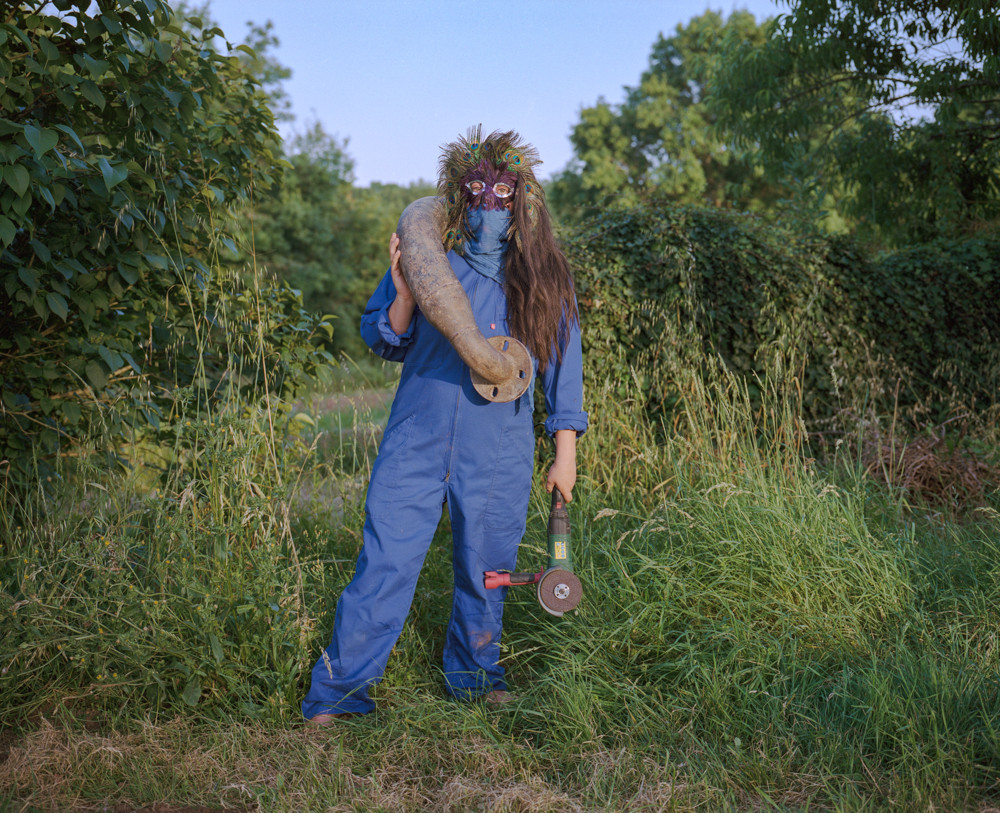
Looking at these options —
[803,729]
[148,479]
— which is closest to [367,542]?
[803,729]

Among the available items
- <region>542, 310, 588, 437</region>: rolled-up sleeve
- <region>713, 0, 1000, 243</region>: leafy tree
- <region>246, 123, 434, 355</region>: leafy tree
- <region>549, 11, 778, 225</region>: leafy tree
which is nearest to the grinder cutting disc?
<region>542, 310, 588, 437</region>: rolled-up sleeve

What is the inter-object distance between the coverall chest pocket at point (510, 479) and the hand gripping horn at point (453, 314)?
0.17 metres

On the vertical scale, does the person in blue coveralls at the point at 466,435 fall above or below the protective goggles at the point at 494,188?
below

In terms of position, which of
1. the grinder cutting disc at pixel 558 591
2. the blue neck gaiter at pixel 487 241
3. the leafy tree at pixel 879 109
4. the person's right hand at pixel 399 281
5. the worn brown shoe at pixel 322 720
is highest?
the leafy tree at pixel 879 109

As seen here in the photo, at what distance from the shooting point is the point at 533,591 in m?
3.08

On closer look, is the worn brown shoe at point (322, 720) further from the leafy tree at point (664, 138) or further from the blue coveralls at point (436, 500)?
the leafy tree at point (664, 138)

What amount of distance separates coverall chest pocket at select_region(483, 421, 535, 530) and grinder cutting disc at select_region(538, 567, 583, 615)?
0.21m

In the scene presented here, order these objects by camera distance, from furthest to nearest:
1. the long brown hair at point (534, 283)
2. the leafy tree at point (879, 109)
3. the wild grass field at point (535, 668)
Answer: the leafy tree at point (879, 109) < the long brown hair at point (534, 283) < the wild grass field at point (535, 668)

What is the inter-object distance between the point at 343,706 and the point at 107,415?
5.30 feet

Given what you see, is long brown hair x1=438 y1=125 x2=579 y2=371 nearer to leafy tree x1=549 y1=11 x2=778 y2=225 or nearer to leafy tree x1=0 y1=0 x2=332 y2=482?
leafy tree x1=0 y1=0 x2=332 y2=482

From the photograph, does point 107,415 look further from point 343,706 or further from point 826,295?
point 826,295

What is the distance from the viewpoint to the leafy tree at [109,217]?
2.69m

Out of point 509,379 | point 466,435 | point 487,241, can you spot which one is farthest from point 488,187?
point 466,435

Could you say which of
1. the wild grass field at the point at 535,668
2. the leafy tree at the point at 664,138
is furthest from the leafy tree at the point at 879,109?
the leafy tree at the point at 664,138
